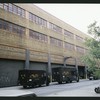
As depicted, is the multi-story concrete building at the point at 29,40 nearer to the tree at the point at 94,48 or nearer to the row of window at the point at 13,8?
the row of window at the point at 13,8

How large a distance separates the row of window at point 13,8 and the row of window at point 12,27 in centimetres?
218

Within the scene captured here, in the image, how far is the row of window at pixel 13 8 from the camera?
32.0m

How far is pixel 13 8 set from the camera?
34.0m

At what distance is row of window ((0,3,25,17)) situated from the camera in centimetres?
3203

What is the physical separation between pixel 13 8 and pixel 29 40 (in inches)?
247

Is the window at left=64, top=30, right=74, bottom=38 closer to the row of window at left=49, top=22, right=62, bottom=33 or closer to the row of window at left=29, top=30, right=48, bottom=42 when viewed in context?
the row of window at left=49, top=22, right=62, bottom=33

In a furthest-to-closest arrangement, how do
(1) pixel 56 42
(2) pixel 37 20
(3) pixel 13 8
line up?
(1) pixel 56 42, (2) pixel 37 20, (3) pixel 13 8

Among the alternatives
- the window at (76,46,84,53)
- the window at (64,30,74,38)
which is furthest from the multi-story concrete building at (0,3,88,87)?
the window at (76,46,84,53)

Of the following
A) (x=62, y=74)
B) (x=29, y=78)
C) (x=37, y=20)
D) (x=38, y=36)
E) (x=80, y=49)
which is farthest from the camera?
(x=80, y=49)

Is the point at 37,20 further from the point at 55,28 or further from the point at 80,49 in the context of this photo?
A: the point at 80,49

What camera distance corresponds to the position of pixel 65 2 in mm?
3824

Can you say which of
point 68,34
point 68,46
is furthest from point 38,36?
point 68,34

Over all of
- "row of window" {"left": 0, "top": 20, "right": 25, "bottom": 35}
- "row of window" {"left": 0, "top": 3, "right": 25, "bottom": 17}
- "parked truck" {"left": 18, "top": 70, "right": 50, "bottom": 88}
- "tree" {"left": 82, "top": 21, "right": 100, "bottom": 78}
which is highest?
"row of window" {"left": 0, "top": 3, "right": 25, "bottom": 17}

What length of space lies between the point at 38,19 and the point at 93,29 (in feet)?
52.9
